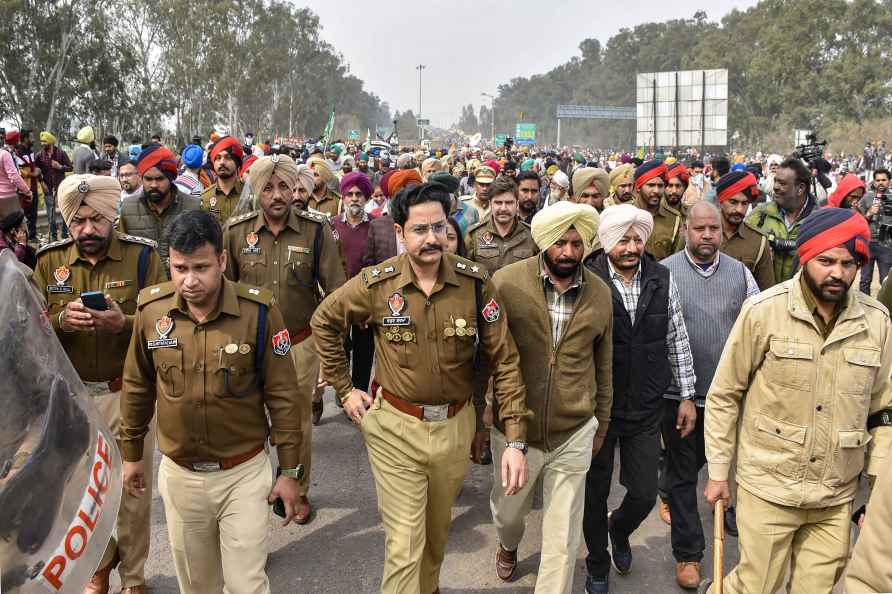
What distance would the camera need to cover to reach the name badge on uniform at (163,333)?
3047 mm

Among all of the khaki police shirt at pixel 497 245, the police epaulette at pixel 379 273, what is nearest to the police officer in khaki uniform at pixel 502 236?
the khaki police shirt at pixel 497 245

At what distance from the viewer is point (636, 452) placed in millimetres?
3910

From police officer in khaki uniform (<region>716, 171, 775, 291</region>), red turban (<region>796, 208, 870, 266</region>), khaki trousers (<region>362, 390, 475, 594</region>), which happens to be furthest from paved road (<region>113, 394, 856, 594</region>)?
red turban (<region>796, 208, 870, 266</region>)

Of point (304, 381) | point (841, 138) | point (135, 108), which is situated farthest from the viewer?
point (841, 138)

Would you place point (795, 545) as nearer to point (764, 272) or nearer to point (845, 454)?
point (845, 454)

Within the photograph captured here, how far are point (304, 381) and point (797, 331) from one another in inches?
124

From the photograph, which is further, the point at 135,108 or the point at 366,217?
the point at 135,108

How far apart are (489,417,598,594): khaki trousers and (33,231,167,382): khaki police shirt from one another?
2.02 meters

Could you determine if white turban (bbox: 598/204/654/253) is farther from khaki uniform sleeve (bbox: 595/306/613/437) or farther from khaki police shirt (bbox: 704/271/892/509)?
khaki police shirt (bbox: 704/271/892/509)

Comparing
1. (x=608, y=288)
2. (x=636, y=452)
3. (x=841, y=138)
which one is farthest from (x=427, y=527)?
(x=841, y=138)

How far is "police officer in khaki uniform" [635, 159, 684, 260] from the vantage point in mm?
6230

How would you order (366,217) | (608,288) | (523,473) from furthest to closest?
(366,217)
(608,288)
(523,473)

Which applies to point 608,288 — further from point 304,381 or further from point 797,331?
point 304,381

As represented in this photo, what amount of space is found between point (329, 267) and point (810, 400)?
3.03 meters
